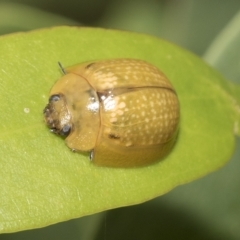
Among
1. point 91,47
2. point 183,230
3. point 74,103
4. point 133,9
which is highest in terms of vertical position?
point 91,47

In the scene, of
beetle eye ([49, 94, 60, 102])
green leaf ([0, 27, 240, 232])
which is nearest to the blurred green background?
green leaf ([0, 27, 240, 232])

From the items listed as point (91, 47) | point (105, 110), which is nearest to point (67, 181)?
point (105, 110)

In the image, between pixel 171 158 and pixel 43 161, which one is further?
pixel 171 158

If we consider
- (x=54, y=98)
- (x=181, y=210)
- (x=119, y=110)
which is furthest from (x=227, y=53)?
(x=54, y=98)

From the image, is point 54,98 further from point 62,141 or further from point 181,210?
point 181,210

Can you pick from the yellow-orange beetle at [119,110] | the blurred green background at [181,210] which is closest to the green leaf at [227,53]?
the blurred green background at [181,210]

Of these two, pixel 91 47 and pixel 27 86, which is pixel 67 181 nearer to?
pixel 27 86
